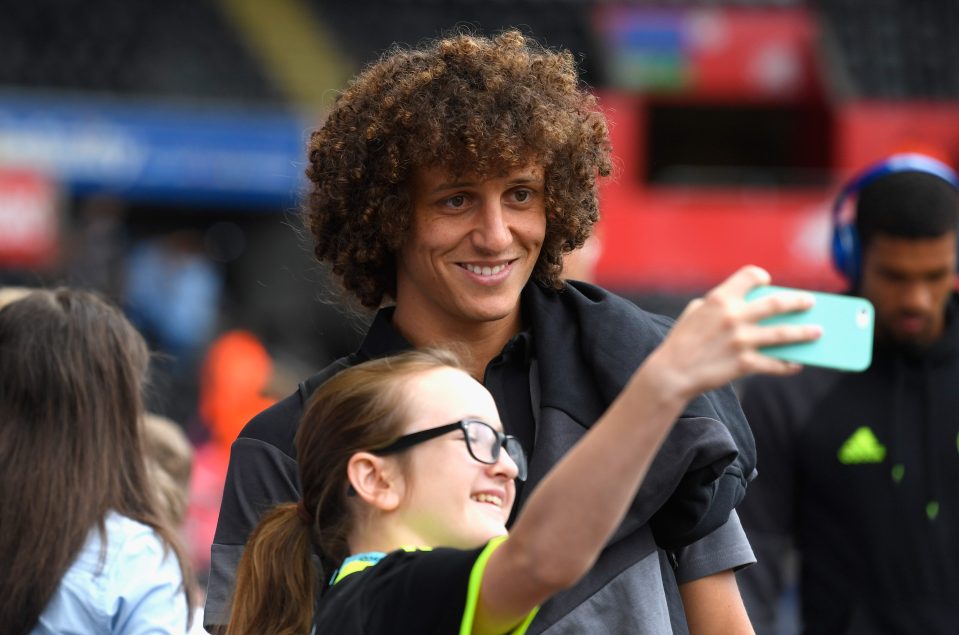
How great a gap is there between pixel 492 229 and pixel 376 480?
485 mm

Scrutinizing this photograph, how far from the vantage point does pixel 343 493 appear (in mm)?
2150

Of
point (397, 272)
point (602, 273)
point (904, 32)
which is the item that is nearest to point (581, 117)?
point (397, 272)

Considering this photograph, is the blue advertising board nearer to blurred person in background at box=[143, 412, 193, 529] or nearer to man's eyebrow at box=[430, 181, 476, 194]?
blurred person in background at box=[143, 412, 193, 529]

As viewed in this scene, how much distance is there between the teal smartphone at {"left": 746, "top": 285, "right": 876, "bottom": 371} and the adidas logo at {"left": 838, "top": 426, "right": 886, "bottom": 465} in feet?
7.37

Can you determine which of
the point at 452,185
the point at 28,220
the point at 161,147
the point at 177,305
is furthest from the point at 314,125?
the point at 452,185

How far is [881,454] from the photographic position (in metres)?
3.80

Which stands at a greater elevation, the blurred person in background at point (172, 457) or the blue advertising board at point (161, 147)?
the blue advertising board at point (161, 147)

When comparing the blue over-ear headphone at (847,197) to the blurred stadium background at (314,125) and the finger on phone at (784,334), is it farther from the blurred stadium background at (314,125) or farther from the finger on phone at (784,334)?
the blurred stadium background at (314,125)

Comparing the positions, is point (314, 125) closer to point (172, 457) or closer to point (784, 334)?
point (172, 457)

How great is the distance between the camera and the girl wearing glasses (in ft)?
5.50

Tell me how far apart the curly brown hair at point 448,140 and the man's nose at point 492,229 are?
0.06 m

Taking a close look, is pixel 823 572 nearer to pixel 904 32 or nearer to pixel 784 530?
pixel 784 530

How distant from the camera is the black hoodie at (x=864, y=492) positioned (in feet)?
12.1

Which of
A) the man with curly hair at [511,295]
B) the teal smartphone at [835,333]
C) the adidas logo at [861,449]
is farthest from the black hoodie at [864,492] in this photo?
the teal smartphone at [835,333]
